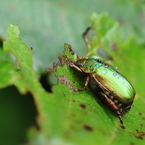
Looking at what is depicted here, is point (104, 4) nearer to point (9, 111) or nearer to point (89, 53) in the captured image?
point (89, 53)

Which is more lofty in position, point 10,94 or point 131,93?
point 131,93

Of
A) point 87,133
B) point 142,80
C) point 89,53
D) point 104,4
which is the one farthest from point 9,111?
point 104,4

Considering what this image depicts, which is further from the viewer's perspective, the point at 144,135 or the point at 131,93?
the point at 131,93

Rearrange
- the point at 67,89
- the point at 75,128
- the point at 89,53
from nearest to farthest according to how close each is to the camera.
Answer: the point at 75,128 → the point at 67,89 → the point at 89,53

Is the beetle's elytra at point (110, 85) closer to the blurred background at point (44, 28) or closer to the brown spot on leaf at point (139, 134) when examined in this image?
the brown spot on leaf at point (139, 134)

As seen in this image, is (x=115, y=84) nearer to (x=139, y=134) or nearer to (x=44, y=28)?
(x=139, y=134)

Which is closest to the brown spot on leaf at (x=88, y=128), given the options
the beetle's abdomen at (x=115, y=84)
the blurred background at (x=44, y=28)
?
the beetle's abdomen at (x=115, y=84)

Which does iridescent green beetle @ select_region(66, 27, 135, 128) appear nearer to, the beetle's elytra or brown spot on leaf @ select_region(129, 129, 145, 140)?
the beetle's elytra
